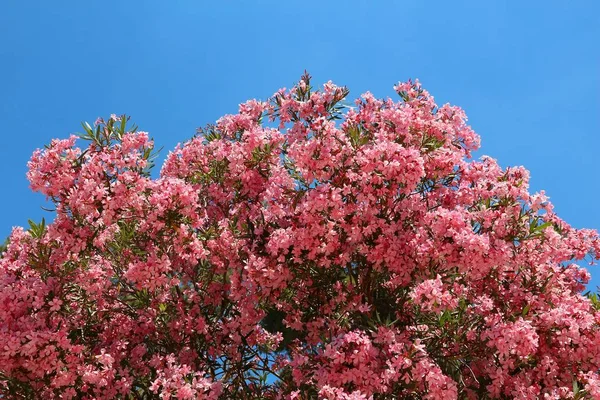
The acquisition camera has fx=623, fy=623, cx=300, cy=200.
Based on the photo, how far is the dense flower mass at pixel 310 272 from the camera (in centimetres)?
647

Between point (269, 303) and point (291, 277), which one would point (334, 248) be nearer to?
point (291, 277)

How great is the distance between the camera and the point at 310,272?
721 cm

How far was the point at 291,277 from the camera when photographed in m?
6.97

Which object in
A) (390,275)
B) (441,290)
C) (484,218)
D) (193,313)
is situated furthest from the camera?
(193,313)

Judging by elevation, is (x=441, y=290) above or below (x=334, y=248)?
below

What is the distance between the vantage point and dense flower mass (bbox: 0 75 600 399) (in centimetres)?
647

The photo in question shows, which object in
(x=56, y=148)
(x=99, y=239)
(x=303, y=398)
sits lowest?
(x=303, y=398)

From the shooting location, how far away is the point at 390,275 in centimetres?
724

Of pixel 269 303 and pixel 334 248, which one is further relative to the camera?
pixel 269 303

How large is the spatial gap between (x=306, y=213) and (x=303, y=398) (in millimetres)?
1936

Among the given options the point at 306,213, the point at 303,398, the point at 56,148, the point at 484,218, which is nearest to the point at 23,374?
the point at 56,148

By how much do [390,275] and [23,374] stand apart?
4.19 m

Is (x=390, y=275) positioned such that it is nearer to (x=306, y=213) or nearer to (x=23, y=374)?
(x=306, y=213)

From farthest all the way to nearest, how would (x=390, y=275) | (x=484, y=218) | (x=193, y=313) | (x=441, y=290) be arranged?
(x=193, y=313) < (x=390, y=275) < (x=484, y=218) < (x=441, y=290)
